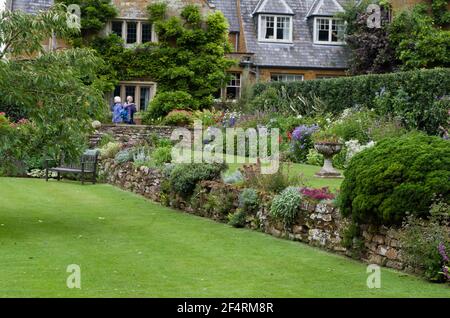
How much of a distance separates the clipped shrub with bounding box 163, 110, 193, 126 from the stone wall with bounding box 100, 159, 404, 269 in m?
12.5

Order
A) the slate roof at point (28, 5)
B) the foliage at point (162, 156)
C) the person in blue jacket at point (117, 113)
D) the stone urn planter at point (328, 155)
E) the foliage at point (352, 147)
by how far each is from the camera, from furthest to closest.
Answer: the slate roof at point (28, 5), the person in blue jacket at point (117, 113), the foliage at point (162, 156), the foliage at point (352, 147), the stone urn planter at point (328, 155)

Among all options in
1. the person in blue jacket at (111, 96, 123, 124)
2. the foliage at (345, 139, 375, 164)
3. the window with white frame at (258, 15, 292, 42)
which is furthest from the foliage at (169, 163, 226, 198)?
the window with white frame at (258, 15, 292, 42)

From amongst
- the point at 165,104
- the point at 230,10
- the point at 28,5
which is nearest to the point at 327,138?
the point at 165,104

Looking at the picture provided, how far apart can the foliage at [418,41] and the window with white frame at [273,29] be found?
6167 millimetres

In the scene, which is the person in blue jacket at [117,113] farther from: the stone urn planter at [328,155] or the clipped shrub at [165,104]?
the stone urn planter at [328,155]

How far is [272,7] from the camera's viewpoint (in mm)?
41656

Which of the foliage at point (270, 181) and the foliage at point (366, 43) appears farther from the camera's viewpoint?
the foliage at point (366, 43)

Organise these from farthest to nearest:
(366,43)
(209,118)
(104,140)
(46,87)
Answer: (366,43) < (209,118) < (104,140) < (46,87)

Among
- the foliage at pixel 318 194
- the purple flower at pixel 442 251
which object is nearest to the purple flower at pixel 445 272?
the purple flower at pixel 442 251

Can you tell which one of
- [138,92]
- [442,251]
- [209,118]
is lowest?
[442,251]

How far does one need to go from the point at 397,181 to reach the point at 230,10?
3306 cm

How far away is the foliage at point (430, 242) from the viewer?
1012 centimetres

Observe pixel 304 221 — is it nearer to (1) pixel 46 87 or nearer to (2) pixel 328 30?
(1) pixel 46 87

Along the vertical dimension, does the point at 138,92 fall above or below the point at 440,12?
below
